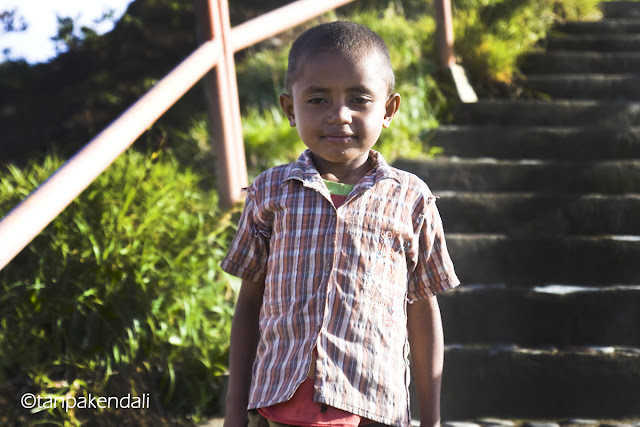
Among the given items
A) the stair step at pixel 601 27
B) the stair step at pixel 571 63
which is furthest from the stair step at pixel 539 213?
the stair step at pixel 601 27

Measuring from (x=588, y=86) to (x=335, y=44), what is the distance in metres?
3.67

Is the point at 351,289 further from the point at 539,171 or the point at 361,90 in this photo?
the point at 539,171

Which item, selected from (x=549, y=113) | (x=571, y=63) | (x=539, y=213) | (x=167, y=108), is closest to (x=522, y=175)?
(x=539, y=213)

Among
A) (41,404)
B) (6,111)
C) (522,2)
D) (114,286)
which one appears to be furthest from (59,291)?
(522,2)

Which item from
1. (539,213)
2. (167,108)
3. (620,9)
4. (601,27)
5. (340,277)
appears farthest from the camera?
(620,9)

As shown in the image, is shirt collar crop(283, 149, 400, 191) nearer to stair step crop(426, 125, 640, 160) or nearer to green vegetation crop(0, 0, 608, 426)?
green vegetation crop(0, 0, 608, 426)

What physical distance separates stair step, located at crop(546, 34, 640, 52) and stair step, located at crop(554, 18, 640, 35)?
181mm

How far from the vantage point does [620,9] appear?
6.11m

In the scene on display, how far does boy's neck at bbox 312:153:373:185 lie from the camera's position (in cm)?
160

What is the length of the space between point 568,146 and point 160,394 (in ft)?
8.46

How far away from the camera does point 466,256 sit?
3203 mm

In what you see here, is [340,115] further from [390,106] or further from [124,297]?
[124,297]

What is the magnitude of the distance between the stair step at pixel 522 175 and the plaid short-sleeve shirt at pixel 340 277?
6.97 ft

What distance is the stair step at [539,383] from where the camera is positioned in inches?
105
